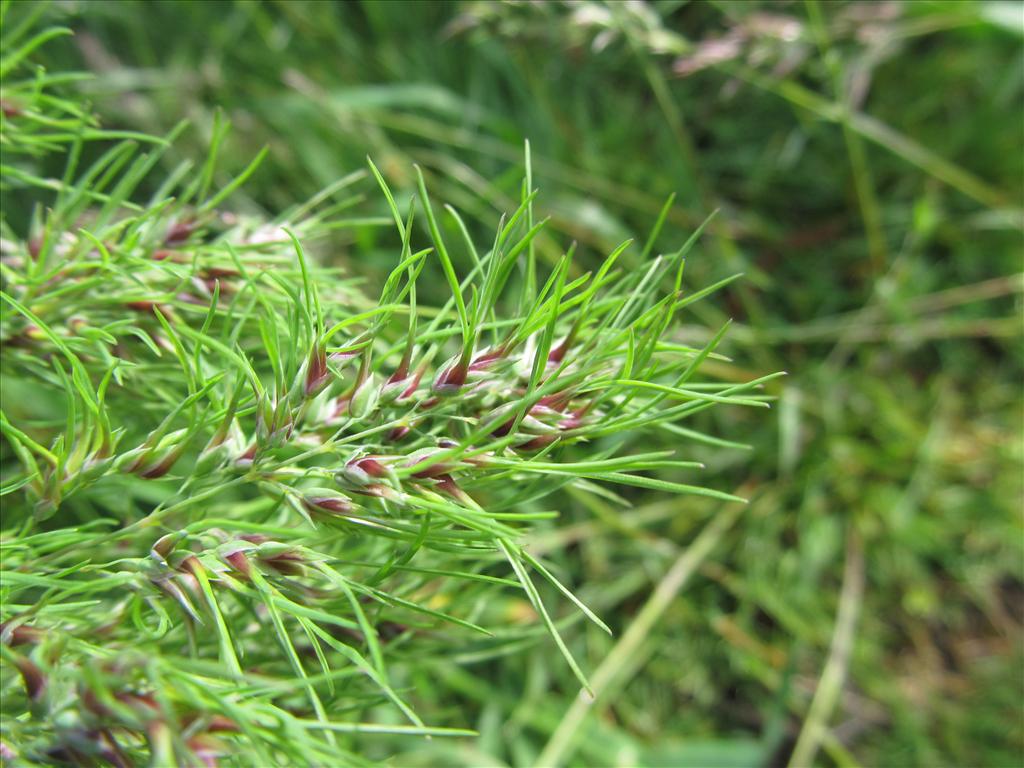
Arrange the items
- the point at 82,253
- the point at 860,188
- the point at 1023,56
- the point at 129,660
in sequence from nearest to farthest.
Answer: the point at 129,660 < the point at 82,253 < the point at 860,188 < the point at 1023,56

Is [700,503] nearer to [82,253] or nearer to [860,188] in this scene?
[860,188]

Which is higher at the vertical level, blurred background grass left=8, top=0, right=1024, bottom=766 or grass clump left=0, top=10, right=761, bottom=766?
grass clump left=0, top=10, right=761, bottom=766

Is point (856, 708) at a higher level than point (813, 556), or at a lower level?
lower

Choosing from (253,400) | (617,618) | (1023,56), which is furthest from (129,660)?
(1023,56)

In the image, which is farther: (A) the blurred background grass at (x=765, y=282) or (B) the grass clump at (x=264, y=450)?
(A) the blurred background grass at (x=765, y=282)

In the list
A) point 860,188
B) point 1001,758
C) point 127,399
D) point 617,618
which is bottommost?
point 1001,758

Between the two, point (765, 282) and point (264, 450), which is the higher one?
point (264, 450)

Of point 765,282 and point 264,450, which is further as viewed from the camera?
point 765,282

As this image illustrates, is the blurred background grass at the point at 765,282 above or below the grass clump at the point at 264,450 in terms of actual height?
below
